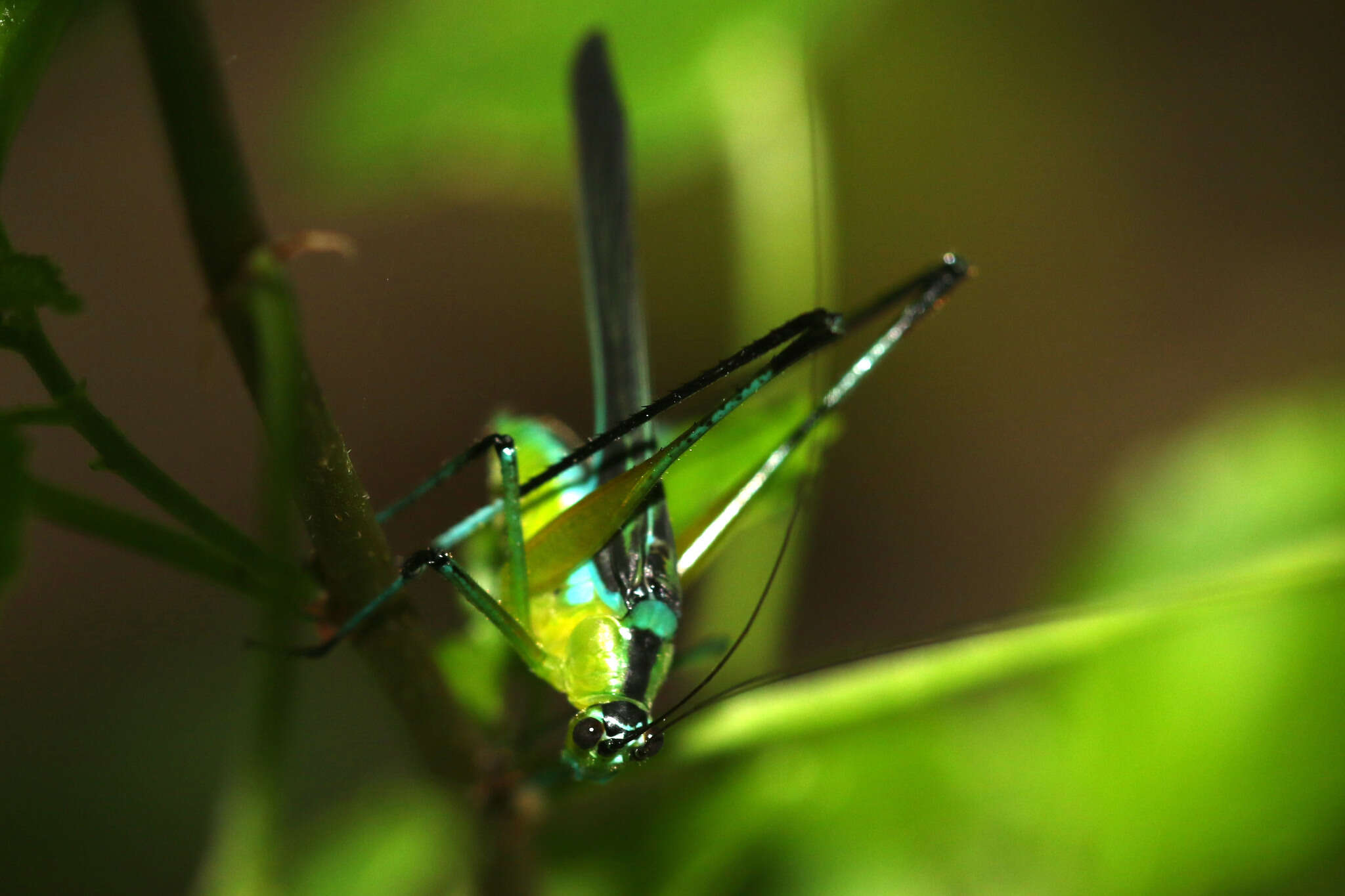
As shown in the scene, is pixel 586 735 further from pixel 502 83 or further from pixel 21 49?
pixel 502 83

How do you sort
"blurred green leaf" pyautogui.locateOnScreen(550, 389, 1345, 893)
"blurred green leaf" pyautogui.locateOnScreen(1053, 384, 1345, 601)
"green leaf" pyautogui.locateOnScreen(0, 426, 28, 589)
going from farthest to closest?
"blurred green leaf" pyautogui.locateOnScreen(1053, 384, 1345, 601)
"blurred green leaf" pyautogui.locateOnScreen(550, 389, 1345, 893)
"green leaf" pyautogui.locateOnScreen(0, 426, 28, 589)

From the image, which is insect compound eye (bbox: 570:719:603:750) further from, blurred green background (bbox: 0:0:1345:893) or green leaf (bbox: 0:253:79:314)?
green leaf (bbox: 0:253:79:314)

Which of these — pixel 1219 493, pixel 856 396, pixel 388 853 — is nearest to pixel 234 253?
pixel 388 853

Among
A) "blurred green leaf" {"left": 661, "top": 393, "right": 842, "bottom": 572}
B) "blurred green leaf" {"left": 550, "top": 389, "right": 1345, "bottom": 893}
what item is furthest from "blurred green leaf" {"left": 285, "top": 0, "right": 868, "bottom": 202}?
"blurred green leaf" {"left": 550, "top": 389, "right": 1345, "bottom": 893}

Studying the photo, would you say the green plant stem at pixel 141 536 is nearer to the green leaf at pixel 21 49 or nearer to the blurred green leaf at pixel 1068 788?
the green leaf at pixel 21 49

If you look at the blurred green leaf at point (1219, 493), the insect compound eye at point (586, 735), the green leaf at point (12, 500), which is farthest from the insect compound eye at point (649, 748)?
the blurred green leaf at point (1219, 493)

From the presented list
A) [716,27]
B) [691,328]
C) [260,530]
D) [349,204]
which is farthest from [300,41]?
[260,530]
